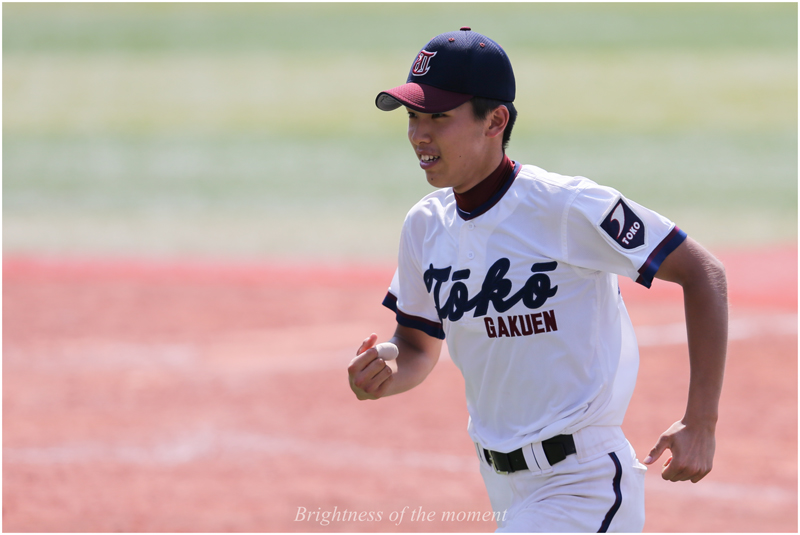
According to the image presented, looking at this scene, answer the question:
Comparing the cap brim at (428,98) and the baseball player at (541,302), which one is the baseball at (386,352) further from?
the cap brim at (428,98)

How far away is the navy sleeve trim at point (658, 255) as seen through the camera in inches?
105

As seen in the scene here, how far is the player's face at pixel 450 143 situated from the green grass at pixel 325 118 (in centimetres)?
979

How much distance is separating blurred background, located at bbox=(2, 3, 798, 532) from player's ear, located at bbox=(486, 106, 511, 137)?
2809 mm

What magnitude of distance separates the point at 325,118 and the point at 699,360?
1988 cm

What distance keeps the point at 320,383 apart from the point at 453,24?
21447mm

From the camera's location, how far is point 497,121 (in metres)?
2.88

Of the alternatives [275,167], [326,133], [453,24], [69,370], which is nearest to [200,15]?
[453,24]

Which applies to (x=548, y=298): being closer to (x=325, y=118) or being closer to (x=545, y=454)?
(x=545, y=454)

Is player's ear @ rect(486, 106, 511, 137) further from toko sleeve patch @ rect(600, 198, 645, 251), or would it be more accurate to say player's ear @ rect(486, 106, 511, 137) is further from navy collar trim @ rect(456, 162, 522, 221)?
toko sleeve patch @ rect(600, 198, 645, 251)

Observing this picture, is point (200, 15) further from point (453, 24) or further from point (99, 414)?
point (99, 414)

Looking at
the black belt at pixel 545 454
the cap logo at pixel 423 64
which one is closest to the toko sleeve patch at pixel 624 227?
the black belt at pixel 545 454

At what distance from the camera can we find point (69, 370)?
762 cm

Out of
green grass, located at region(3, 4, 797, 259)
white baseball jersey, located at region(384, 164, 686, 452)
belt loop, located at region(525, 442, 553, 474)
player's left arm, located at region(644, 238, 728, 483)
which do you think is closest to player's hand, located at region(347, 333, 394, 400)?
white baseball jersey, located at region(384, 164, 686, 452)

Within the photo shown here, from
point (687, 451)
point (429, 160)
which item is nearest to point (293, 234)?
point (429, 160)
